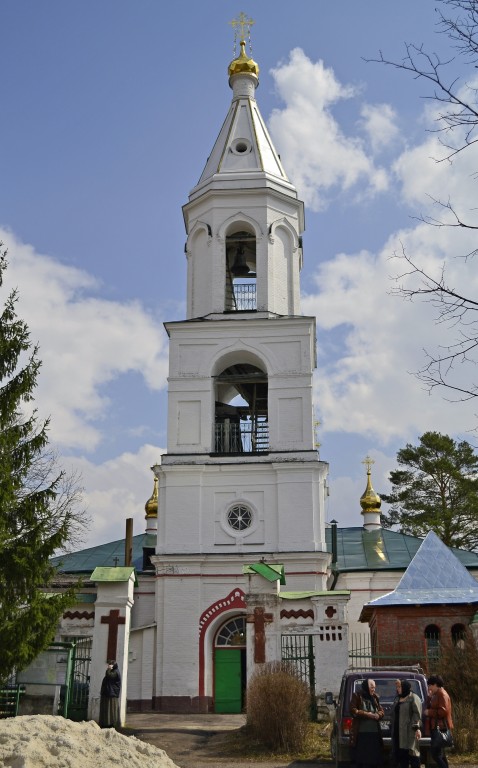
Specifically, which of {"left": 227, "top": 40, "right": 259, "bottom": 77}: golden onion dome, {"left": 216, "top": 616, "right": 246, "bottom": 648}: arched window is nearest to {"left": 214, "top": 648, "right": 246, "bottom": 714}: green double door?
{"left": 216, "top": 616, "right": 246, "bottom": 648}: arched window

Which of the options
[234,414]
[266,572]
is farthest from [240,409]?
[266,572]

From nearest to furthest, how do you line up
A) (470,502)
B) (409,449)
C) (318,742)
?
(318,742) → (470,502) → (409,449)

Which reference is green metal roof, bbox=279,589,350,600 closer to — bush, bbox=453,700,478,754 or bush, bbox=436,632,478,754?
bush, bbox=436,632,478,754

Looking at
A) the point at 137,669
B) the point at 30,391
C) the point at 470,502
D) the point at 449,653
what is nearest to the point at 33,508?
the point at 30,391

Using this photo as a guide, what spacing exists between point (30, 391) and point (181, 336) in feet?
30.7

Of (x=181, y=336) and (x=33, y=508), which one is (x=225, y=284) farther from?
(x=33, y=508)

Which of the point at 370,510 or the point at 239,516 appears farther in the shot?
the point at 370,510

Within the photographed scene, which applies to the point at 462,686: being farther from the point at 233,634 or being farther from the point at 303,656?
the point at 233,634

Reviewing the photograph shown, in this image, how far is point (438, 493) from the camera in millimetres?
40062

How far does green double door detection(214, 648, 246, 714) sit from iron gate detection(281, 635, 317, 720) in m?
5.75

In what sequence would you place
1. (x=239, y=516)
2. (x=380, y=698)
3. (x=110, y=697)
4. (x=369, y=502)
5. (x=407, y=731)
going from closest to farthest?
(x=407, y=731) → (x=380, y=698) → (x=110, y=697) → (x=239, y=516) → (x=369, y=502)

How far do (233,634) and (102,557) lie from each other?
8966 mm

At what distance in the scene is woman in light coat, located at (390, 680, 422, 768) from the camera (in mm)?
10555

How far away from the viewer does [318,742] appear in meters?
14.1
